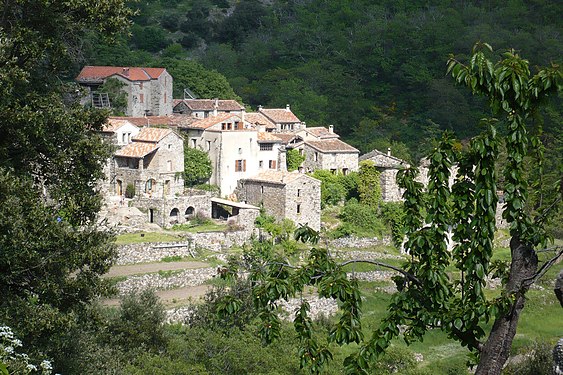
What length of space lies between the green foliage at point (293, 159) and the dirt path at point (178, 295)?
11815mm

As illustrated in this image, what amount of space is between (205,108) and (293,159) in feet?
20.4

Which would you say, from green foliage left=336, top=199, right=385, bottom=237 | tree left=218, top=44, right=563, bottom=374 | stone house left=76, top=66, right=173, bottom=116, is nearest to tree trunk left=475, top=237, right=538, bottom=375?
tree left=218, top=44, right=563, bottom=374

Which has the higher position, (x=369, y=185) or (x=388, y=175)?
(x=388, y=175)

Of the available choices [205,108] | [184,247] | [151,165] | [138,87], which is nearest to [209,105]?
[205,108]

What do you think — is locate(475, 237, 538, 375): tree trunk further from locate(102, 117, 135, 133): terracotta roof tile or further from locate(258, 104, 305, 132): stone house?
locate(258, 104, 305, 132): stone house

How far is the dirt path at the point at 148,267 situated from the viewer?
Answer: 2914 cm

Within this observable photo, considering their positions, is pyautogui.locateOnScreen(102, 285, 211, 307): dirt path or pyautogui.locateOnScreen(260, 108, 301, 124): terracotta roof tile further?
pyautogui.locateOnScreen(260, 108, 301, 124): terracotta roof tile

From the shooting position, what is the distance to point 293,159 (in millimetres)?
40562

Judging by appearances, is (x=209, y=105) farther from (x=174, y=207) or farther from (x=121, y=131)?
(x=174, y=207)

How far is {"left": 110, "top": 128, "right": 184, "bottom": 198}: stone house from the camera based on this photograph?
3556 cm

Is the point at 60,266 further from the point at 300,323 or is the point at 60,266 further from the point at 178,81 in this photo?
the point at 178,81

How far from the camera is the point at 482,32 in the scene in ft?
247

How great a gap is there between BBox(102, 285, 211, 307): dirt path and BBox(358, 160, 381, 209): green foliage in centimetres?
1176

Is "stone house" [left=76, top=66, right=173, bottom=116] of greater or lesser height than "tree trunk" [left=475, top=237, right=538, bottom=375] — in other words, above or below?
above
